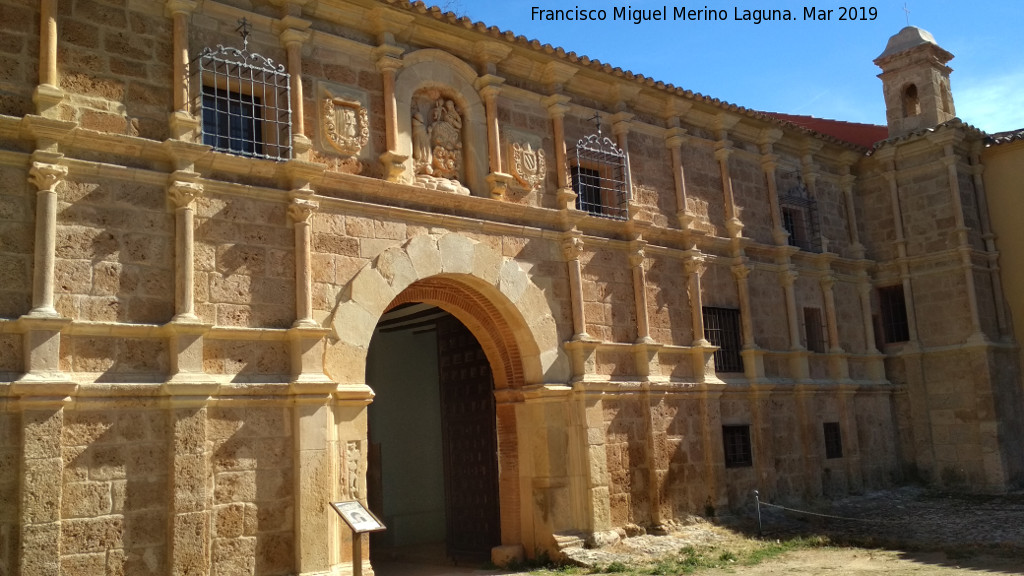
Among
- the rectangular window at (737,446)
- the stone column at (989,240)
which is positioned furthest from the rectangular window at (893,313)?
the rectangular window at (737,446)

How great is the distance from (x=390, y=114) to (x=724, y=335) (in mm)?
Result: 6786

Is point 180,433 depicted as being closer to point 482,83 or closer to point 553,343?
point 553,343

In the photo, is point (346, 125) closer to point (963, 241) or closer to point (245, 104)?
point (245, 104)

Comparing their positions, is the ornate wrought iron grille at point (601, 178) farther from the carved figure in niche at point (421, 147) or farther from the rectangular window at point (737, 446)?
the rectangular window at point (737, 446)

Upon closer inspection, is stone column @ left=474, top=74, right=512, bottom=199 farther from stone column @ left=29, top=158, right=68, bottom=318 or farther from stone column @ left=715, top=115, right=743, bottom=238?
stone column @ left=29, top=158, right=68, bottom=318

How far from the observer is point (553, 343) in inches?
480

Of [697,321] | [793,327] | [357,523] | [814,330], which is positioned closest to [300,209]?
[357,523]

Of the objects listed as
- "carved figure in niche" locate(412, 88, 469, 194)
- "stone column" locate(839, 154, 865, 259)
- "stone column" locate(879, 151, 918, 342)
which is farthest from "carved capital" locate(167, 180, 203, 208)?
"stone column" locate(879, 151, 918, 342)

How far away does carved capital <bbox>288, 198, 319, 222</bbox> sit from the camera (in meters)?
9.88

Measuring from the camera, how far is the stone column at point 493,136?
39.2 feet

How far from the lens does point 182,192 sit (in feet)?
29.8

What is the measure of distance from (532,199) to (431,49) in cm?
240

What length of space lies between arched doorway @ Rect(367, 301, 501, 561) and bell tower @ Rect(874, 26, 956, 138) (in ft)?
35.2

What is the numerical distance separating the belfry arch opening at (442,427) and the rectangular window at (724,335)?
3797mm
